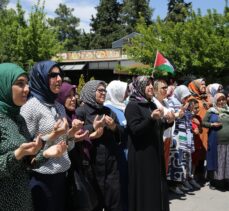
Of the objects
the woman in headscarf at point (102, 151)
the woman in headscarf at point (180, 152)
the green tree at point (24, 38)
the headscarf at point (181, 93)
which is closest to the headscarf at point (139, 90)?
the woman in headscarf at point (102, 151)

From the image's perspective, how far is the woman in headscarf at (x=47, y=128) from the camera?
2793 millimetres

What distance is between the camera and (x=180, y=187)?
644 cm

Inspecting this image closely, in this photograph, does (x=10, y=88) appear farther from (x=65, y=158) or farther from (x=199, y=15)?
(x=199, y=15)

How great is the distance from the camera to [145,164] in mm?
4234

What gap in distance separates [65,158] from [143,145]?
1.54 meters

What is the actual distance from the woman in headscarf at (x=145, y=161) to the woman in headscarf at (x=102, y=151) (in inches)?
15.7

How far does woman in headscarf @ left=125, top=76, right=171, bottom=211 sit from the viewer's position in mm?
4191

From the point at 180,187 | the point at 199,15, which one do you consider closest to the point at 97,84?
the point at 180,187

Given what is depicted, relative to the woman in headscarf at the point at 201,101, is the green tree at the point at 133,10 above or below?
above

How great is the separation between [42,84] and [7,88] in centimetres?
57

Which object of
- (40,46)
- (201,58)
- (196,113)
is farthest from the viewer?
(40,46)

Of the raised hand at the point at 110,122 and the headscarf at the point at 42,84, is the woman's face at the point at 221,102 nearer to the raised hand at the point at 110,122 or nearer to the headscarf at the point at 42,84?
the raised hand at the point at 110,122

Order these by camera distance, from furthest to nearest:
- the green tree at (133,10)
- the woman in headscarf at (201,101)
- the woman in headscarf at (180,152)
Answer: the green tree at (133,10), the woman in headscarf at (201,101), the woman in headscarf at (180,152)

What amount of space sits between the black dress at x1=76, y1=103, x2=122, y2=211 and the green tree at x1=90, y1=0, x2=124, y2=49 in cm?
4945
